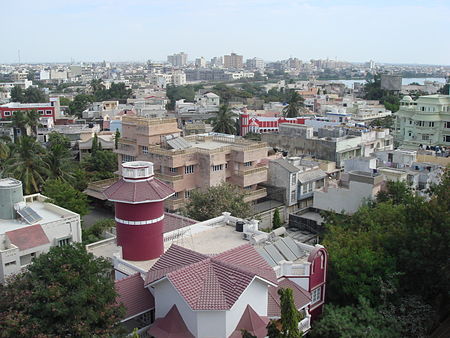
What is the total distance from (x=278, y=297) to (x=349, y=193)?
19.2 m

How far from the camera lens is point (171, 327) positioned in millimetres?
18172

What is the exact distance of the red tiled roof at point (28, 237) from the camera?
24.3 meters

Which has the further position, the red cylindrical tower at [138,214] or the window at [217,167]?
the window at [217,167]

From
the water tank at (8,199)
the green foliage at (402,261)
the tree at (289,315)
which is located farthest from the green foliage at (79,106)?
the tree at (289,315)

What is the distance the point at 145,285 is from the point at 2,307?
512cm

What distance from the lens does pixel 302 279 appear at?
21297 mm

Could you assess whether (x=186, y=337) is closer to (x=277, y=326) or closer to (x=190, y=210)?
(x=277, y=326)

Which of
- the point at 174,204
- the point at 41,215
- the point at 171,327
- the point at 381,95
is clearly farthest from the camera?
the point at 381,95

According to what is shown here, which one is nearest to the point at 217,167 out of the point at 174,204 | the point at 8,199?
the point at 174,204

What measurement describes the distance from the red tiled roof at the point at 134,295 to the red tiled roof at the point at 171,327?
1353 mm

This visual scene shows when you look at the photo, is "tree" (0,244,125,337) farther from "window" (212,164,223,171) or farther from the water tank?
"window" (212,164,223,171)

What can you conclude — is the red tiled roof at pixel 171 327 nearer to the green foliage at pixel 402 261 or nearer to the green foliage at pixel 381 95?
the green foliage at pixel 402 261

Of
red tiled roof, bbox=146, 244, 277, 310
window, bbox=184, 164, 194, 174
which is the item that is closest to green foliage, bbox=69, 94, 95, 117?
window, bbox=184, 164, 194, 174

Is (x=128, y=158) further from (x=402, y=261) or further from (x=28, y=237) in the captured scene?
(x=402, y=261)
